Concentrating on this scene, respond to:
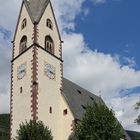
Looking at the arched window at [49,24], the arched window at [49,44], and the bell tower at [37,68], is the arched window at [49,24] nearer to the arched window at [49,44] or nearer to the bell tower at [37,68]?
the bell tower at [37,68]

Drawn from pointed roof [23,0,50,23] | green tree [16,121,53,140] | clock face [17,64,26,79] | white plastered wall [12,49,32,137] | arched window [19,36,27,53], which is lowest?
green tree [16,121,53,140]

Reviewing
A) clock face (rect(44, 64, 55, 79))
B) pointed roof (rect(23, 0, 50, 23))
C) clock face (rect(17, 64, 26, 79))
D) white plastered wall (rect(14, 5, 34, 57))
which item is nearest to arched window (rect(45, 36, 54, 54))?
clock face (rect(44, 64, 55, 79))

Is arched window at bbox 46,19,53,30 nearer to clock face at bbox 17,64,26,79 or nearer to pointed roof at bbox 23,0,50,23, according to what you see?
pointed roof at bbox 23,0,50,23

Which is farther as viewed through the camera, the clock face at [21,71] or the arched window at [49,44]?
the arched window at [49,44]

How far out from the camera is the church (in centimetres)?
4962

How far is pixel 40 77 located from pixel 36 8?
36.2 ft

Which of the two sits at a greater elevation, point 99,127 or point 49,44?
point 49,44

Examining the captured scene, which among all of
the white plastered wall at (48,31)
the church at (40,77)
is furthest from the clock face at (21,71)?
the white plastered wall at (48,31)

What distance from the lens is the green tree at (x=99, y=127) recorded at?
41.1 m

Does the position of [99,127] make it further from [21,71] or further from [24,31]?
[24,31]

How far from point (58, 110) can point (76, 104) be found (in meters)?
3.74

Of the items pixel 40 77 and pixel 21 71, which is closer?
pixel 40 77

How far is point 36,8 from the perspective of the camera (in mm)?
56375

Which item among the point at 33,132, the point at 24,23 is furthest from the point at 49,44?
the point at 33,132
